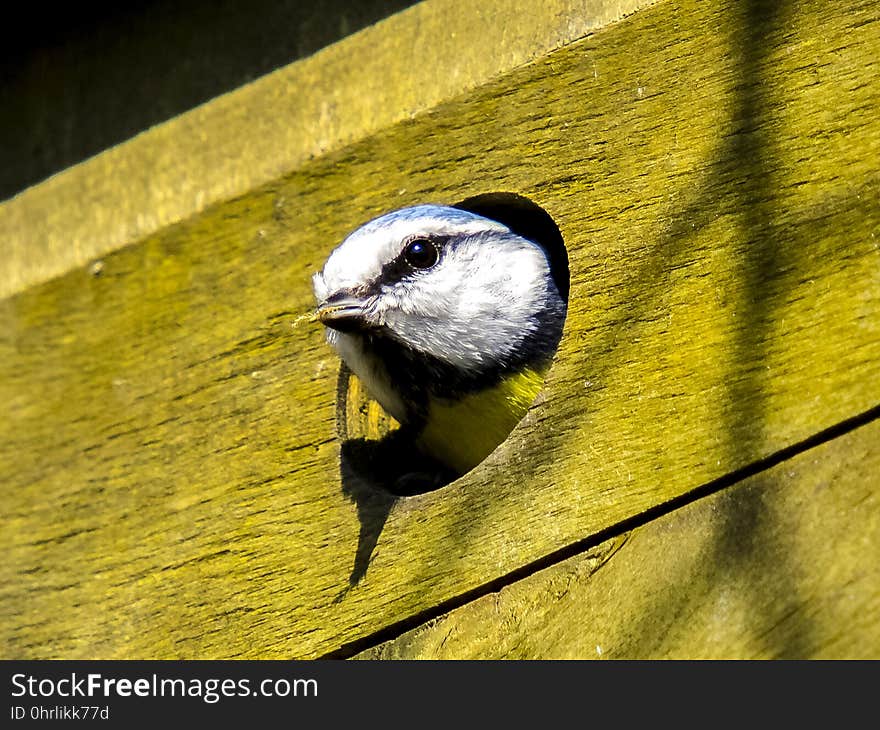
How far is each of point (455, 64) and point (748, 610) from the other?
2.26 ft

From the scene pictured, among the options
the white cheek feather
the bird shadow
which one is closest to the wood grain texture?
the bird shadow

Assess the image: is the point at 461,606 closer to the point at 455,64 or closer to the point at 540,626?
the point at 540,626

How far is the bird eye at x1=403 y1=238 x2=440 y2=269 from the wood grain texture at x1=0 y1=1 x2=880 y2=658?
0.09 meters

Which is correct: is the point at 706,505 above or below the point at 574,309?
below

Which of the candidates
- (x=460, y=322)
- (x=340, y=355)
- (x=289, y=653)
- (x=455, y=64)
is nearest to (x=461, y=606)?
(x=289, y=653)

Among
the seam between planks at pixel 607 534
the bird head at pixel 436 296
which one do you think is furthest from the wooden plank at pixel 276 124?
the seam between planks at pixel 607 534

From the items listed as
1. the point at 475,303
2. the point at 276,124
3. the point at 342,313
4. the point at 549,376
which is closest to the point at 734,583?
the point at 549,376

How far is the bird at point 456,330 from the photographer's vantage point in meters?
1.58

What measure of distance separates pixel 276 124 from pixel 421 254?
234 millimetres

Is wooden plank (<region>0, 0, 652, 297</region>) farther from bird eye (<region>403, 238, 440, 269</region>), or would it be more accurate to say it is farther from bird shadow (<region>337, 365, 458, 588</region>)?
bird shadow (<region>337, 365, 458, 588</region>)

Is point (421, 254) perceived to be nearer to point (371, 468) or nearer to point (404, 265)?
point (404, 265)

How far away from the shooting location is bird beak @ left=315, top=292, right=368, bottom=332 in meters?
1.45

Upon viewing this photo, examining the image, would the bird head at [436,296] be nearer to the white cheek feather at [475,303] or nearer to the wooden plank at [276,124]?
the white cheek feather at [475,303]

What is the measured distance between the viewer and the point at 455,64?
4.87 ft
